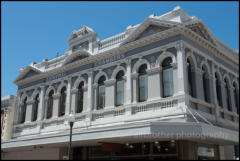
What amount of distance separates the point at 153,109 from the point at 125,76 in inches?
114

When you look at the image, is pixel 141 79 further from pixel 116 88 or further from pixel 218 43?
pixel 218 43

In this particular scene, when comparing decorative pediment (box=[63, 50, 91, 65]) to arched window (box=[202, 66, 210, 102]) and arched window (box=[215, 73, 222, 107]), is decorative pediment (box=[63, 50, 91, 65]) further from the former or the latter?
arched window (box=[215, 73, 222, 107])

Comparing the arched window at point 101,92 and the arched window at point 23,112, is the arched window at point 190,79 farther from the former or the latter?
the arched window at point 23,112

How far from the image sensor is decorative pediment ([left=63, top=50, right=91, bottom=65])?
20.2 metres

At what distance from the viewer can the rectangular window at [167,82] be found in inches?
613

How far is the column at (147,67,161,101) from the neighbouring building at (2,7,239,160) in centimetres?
5

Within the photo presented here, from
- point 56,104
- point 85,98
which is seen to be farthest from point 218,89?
point 56,104

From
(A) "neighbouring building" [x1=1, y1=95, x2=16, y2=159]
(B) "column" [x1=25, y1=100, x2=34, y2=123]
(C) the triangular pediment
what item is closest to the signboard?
(C) the triangular pediment

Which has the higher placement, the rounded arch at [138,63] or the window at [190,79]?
the rounded arch at [138,63]

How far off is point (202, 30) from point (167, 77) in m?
3.75

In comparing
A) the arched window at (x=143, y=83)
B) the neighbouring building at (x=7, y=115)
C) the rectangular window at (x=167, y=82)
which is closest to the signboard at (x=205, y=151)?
the rectangular window at (x=167, y=82)

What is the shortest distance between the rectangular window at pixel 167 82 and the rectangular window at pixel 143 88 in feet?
3.73

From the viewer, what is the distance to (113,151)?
1599 cm

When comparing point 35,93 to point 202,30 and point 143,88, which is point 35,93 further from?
point 202,30
